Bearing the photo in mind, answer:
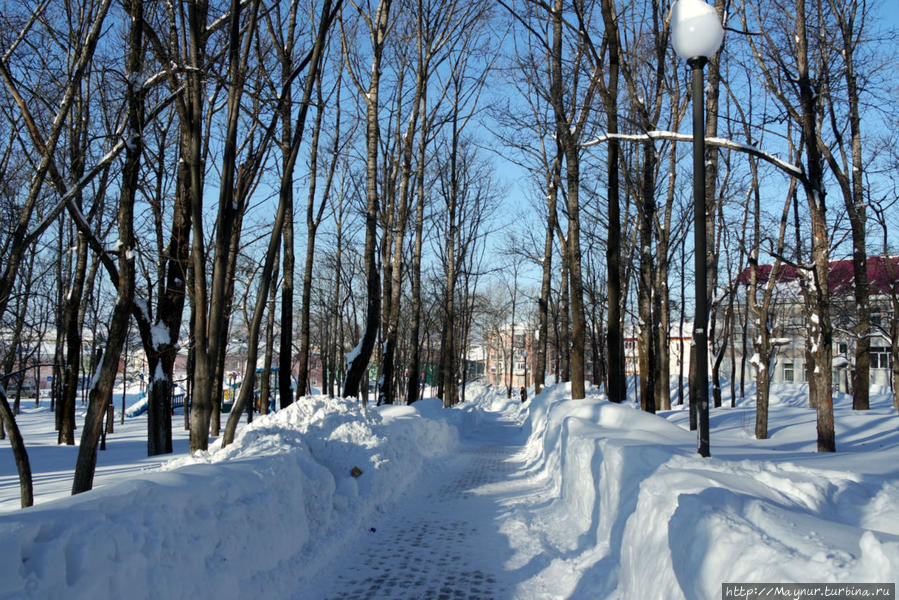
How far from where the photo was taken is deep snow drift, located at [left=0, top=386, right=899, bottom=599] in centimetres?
318

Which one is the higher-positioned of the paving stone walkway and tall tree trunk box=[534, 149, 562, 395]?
tall tree trunk box=[534, 149, 562, 395]

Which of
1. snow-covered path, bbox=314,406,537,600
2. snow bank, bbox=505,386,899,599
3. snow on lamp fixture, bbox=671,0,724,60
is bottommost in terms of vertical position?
snow-covered path, bbox=314,406,537,600

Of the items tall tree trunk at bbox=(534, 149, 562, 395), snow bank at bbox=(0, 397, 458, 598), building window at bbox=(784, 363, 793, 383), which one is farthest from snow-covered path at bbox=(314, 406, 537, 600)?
building window at bbox=(784, 363, 793, 383)

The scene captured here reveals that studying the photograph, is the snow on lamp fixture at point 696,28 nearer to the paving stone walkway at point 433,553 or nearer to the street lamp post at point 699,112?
the street lamp post at point 699,112

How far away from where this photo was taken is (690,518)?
3.78m

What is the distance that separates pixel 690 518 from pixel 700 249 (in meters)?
3.81

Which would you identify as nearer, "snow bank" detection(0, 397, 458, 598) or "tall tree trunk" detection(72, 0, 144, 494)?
"snow bank" detection(0, 397, 458, 598)

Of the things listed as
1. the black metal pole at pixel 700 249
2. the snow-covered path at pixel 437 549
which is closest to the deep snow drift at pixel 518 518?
the snow-covered path at pixel 437 549

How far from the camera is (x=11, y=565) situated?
2.96 metres

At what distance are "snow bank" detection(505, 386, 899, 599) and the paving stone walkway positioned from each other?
41 cm

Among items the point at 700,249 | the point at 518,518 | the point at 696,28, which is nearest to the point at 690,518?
the point at 700,249

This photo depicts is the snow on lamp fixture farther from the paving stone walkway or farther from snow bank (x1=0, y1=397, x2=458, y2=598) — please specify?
snow bank (x1=0, y1=397, x2=458, y2=598)

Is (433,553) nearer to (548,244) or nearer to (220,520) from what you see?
(220,520)

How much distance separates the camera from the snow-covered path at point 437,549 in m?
5.39
